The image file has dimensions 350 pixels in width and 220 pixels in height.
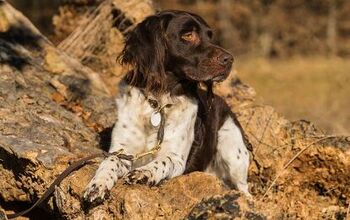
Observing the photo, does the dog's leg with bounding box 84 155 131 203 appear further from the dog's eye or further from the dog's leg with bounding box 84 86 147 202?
the dog's eye

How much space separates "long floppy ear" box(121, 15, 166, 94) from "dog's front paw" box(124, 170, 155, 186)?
895 mm

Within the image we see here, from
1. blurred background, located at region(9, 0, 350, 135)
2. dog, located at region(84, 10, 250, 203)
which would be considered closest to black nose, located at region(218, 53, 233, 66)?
dog, located at region(84, 10, 250, 203)

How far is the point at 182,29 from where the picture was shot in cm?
510

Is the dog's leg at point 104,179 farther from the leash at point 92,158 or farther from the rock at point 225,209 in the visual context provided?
the rock at point 225,209

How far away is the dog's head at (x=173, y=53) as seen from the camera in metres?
4.95

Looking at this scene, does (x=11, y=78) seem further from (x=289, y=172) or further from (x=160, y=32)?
(x=289, y=172)

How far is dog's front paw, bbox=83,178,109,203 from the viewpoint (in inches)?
155

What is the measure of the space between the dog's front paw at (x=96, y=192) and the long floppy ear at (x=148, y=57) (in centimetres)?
113

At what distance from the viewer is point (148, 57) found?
16.4 ft

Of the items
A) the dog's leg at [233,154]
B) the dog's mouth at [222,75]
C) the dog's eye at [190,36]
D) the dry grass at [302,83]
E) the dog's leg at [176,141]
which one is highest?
the dog's eye at [190,36]

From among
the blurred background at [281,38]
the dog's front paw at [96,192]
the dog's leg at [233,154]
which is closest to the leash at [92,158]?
the dog's front paw at [96,192]

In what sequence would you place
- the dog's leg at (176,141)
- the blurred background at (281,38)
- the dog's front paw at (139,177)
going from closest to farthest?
1. the dog's front paw at (139,177)
2. the dog's leg at (176,141)
3. the blurred background at (281,38)

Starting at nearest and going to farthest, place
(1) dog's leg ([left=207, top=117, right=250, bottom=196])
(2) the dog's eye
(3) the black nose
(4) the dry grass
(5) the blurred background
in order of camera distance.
→ (3) the black nose
(2) the dog's eye
(1) dog's leg ([left=207, top=117, right=250, bottom=196])
(4) the dry grass
(5) the blurred background

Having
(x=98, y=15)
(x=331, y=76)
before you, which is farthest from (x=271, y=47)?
(x=98, y=15)
